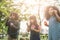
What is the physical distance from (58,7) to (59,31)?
0.19m

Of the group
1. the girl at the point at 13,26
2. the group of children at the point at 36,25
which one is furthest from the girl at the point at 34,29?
the girl at the point at 13,26

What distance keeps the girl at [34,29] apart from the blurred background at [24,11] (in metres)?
0.02

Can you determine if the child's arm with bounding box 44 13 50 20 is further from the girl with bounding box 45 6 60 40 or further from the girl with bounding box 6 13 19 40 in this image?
the girl with bounding box 6 13 19 40

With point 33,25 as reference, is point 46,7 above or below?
above

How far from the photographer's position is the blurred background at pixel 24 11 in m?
1.07

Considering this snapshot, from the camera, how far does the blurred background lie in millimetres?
1066

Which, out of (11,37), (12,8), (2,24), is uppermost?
(12,8)

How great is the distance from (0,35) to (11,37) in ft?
0.29

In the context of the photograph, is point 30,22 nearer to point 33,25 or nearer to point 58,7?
point 33,25

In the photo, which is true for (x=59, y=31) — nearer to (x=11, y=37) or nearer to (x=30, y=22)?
(x=30, y=22)

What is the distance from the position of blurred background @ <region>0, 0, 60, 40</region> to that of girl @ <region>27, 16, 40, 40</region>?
2cm

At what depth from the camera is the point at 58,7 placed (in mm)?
1082

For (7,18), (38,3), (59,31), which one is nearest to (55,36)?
(59,31)

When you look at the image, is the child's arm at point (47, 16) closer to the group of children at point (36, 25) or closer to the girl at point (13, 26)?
the group of children at point (36, 25)
